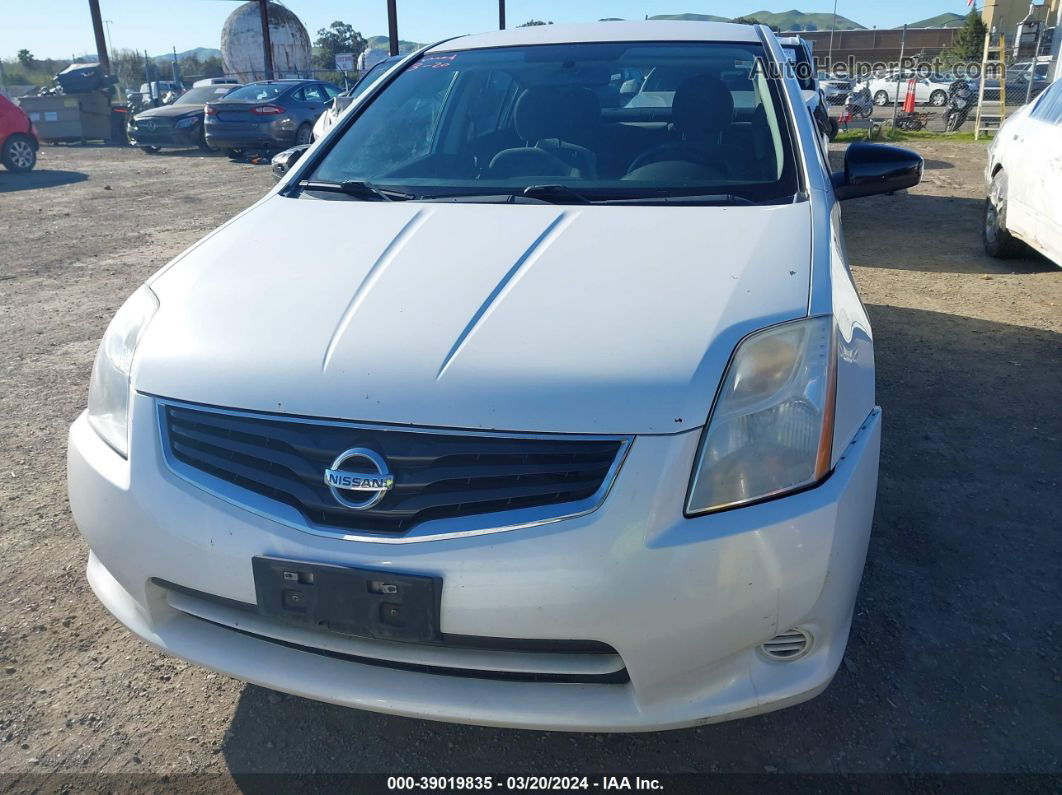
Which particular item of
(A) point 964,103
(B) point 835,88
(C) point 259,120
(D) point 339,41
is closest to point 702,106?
(C) point 259,120

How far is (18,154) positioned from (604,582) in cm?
1567

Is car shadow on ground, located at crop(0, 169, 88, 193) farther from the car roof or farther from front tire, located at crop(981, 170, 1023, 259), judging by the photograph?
front tire, located at crop(981, 170, 1023, 259)

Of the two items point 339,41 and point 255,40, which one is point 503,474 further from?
point 339,41

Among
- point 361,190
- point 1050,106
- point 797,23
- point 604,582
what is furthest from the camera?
point 797,23

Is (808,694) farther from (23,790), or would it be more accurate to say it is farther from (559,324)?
(23,790)

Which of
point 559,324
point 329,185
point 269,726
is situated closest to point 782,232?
point 559,324

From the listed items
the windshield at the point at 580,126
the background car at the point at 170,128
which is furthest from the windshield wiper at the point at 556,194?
the background car at the point at 170,128

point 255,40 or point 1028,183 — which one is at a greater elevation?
point 255,40

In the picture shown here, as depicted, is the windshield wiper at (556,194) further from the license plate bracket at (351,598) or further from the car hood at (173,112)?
the car hood at (173,112)

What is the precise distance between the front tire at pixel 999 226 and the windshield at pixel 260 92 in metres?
12.6

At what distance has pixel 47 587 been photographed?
2.71 m

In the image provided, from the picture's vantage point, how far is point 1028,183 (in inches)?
223

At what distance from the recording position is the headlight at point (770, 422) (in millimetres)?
1634

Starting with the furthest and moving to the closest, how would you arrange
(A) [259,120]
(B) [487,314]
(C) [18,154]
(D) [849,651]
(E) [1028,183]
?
1. (A) [259,120]
2. (C) [18,154]
3. (E) [1028,183]
4. (D) [849,651]
5. (B) [487,314]
